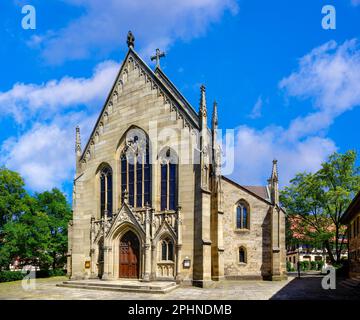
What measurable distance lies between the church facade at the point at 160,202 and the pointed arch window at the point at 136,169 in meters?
0.08

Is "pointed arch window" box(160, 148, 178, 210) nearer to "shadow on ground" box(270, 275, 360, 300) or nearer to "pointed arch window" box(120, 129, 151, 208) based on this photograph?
"pointed arch window" box(120, 129, 151, 208)

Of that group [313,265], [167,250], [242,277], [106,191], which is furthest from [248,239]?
[313,265]

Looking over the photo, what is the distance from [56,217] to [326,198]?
3174 cm

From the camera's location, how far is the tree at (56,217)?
139 ft

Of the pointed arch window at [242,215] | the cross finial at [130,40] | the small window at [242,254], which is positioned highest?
the cross finial at [130,40]

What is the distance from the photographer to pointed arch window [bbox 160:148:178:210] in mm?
25438

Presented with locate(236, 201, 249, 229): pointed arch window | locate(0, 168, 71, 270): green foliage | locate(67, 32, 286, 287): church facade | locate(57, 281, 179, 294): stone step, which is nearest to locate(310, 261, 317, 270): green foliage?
locate(67, 32, 286, 287): church facade

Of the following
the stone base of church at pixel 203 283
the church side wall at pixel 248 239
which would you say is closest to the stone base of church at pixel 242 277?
the church side wall at pixel 248 239

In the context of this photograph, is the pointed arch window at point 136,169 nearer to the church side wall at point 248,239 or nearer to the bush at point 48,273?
the church side wall at point 248,239

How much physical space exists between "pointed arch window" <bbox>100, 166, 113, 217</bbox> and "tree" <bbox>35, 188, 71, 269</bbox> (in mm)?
14839
